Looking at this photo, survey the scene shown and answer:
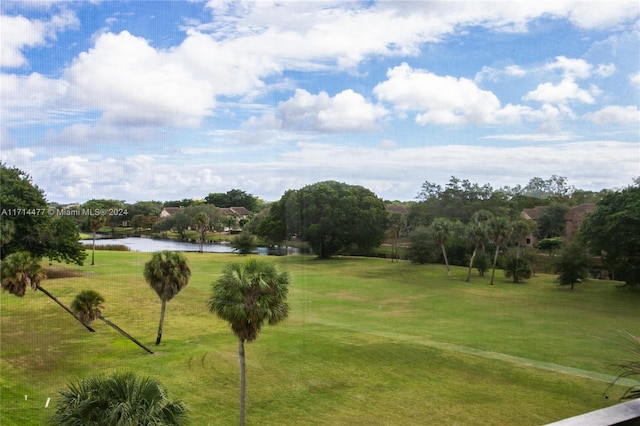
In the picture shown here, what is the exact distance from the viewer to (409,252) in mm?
34344

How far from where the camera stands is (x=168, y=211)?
17.4 meters

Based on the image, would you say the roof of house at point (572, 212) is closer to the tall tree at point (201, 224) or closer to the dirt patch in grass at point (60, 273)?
the tall tree at point (201, 224)

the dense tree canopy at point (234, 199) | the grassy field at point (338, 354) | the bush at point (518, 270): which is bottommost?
the grassy field at point (338, 354)

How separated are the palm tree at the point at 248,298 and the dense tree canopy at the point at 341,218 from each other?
22.0 meters

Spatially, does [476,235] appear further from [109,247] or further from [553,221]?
[109,247]

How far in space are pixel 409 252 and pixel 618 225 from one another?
13.5 metres

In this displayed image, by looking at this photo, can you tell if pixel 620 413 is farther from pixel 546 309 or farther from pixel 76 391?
pixel 546 309

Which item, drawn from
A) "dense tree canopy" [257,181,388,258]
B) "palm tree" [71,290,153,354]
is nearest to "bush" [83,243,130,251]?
"palm tree" [71,290,153,354]

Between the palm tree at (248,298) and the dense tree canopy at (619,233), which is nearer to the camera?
the palm tree at (248,298)

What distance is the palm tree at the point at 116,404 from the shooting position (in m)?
4.33

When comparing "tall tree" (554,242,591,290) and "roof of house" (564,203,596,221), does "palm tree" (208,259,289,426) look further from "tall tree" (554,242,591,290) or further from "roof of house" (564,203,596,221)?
"roof of house" (564,203,596,221)

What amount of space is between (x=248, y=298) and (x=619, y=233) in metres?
20.3

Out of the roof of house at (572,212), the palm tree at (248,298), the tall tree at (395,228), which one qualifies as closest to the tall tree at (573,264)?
the tall tree at (395,228)

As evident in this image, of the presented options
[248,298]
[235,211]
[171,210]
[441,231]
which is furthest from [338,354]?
[441,231]
